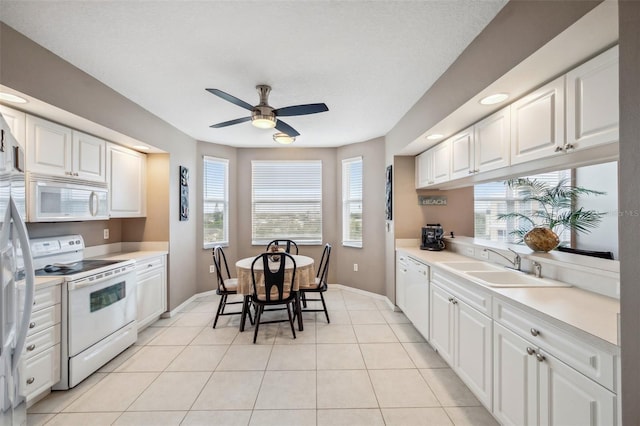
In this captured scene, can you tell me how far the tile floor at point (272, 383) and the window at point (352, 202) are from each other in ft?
5.75

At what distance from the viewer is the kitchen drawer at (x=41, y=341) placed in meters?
1.80

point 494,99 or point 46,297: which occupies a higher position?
point 494,99

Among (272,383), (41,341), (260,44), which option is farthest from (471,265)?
(41,341)

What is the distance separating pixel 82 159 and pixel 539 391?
12.5 ft

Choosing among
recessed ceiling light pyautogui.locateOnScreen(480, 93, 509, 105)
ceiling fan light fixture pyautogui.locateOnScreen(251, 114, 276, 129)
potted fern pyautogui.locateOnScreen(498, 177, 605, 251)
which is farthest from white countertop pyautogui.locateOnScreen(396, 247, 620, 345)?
ceiling fan light fixture pyautogui.locateOnScreen(251, 114, 276, 129)

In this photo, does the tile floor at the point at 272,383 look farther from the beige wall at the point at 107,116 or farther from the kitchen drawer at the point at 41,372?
the beige wall at the point at 107,116

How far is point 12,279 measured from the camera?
1107mm

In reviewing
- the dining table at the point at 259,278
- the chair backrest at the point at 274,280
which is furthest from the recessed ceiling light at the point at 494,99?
the dining table at the point at 259,278

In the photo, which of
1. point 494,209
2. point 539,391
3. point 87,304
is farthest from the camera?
point 494,209

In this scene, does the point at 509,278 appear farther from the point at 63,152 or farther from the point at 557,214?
the point at 63,152

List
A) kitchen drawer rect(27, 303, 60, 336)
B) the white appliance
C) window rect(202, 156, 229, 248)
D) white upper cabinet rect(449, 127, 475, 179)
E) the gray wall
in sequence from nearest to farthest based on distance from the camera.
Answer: the gray wall → kitchen drawer rect(27, 303, 60, 336) → the white appliance → white upper cabinet rect(449, 127, 475, 179) → window rect(202, 156, 229, 248)

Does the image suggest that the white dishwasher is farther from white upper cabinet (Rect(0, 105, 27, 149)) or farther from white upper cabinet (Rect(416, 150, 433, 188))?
white upper cabinet (Rect(0, 105, 27, 149))

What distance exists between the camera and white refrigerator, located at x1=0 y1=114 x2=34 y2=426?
1049mm

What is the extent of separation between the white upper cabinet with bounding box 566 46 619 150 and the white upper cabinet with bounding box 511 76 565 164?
0.20 ft
